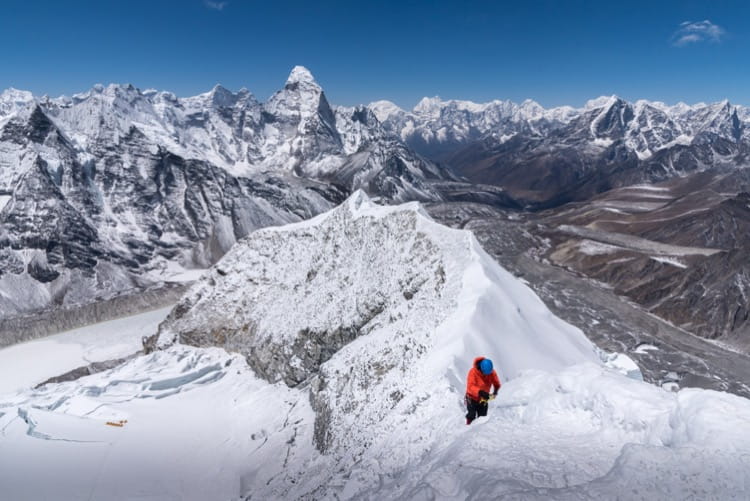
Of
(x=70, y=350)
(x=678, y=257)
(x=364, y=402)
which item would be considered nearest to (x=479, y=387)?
(x=364, y=402)

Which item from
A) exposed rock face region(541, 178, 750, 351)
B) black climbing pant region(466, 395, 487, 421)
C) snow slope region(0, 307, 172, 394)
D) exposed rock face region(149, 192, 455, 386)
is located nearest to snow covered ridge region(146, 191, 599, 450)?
exposed rock face region(149, 192, 455, 386)

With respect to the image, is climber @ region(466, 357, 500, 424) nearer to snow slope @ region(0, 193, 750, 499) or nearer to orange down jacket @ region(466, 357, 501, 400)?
orange down jacket @ region(466, 357, 501, 400)

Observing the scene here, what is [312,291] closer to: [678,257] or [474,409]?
[474,409]

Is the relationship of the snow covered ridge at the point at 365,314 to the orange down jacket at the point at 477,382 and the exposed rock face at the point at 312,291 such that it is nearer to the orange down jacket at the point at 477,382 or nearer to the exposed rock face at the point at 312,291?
the exposed rock face at the point at 312,291

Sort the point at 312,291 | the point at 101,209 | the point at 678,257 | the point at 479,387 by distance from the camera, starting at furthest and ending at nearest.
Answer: the point at 101,209, the point at 678,257, the point at 312,291, the point at 479,387

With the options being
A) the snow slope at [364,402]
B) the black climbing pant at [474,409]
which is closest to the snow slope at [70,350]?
the snow slope at [364,402]
